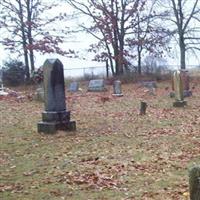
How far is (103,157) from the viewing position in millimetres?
9555

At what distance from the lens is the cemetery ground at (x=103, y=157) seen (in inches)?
288

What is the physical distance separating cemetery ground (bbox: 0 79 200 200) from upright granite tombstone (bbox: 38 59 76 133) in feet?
1.05

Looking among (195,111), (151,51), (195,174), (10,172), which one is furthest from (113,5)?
(195,174)

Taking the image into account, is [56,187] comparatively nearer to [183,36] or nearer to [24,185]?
[24,185]

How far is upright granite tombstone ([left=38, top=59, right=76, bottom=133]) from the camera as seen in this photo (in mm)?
12875

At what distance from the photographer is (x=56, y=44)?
36344mm

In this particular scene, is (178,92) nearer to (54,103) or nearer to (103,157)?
(54,103)

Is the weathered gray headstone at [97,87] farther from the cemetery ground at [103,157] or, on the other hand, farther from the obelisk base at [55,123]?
the obelisk base at [55,123]

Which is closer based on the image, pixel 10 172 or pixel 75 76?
pixel 10 172

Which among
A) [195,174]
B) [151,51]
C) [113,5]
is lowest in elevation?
[195,174]

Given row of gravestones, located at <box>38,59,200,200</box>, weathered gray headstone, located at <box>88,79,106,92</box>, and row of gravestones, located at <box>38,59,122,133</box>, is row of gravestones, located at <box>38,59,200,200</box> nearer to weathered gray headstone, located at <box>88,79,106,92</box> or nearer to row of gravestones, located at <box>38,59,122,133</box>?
row of gravestones, located at <box>38,59,122,133</box>

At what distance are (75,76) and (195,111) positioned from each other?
23287mm

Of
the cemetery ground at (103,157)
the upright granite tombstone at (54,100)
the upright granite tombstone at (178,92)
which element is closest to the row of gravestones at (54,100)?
the upright granite tombstone at (54,100)

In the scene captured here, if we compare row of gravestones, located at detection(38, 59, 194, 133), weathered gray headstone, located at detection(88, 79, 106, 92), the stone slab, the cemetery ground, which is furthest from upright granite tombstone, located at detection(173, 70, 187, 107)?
weathered gray headstone, located at detection(88, 79, 106, 92)
